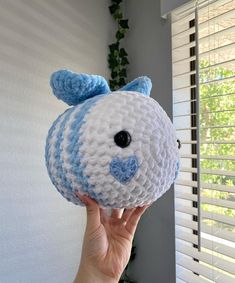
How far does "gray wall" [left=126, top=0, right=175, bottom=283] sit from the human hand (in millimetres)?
458

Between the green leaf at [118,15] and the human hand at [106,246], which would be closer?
the human hand at [106,246]

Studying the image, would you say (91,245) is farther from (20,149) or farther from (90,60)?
(90,60)

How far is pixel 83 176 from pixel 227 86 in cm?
65

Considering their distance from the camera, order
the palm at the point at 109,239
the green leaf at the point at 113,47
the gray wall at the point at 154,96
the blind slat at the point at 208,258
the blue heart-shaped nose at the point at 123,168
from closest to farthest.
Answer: the blue heart-shaped nose at the point at 123,168, the palm at the point at 109,239, the blind slat at the point at 208,258, the gray wall at the point at 154,96, the green leaf at the point at 113,47

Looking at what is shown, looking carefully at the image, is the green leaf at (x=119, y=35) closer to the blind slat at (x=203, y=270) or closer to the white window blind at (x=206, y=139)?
the white window blind at (x=206, y=139)

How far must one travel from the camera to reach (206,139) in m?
0.88

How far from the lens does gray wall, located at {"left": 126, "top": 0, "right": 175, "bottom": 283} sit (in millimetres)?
966

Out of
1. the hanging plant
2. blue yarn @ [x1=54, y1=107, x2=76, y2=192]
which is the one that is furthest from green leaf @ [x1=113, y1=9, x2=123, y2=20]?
blue yarn @ [x1=54, y1=107, x2=76, y2=192]

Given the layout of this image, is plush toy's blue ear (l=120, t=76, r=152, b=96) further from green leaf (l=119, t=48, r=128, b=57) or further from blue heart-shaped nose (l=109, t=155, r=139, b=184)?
green leaf (l=119, t=48, r=128, b=57)

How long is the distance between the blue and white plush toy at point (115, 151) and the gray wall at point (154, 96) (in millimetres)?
619

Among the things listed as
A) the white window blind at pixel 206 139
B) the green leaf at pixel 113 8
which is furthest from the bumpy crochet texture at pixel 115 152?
the green leaf at pixel 113 8

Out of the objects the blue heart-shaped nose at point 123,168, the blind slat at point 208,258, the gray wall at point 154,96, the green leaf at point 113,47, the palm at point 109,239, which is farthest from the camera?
the green leaf at point 113,47

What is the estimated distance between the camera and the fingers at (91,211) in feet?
1.21

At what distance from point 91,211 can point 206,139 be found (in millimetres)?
585
